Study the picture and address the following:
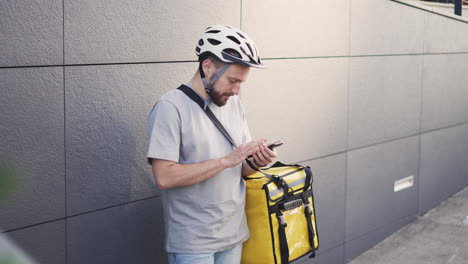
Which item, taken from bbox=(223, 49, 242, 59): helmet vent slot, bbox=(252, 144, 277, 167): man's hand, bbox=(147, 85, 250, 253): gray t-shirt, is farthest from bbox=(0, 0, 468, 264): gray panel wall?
bbox=(252, 144, 277, 167): man's hand

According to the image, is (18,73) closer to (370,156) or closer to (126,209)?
(126,209)

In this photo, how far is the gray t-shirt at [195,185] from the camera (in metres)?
2.64

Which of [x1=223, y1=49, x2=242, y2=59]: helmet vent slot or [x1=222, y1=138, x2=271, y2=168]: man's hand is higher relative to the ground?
[x1=223, y1=49, x2=242, y2=59]: helmet vent slot

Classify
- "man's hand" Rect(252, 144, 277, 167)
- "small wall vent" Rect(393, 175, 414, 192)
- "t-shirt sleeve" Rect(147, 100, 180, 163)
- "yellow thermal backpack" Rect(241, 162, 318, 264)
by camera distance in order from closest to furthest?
"t-shirt sleeve" Rect(147, 100, 180, 163)
"man's hand" Rect(252, 144, 277, 167)
"yellow thermal backpack" Rect(241, 162, 318, 264)
"small wall vent" Rect(393, 175, 414, 192)

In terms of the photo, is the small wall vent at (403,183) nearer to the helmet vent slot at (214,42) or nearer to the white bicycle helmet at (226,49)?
the white bicycle helmet at (226,49)

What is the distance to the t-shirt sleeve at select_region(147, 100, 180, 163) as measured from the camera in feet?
8.53

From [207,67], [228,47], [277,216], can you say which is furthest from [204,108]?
[277,216]

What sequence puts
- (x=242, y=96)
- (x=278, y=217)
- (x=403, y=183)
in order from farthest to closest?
(x=403, y=183)
(x=242, y=96)
(x=278, y=217)

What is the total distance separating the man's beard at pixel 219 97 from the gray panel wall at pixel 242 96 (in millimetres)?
709

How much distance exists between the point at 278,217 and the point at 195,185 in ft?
1.57

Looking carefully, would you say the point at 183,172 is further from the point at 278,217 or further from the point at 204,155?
the point at 278,217

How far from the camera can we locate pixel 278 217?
A: 2.99m

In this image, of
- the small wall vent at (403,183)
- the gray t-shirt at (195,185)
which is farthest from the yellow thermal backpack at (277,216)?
the small wall vent at (403,183)

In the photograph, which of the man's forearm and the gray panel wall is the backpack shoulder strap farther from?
the gray panel wall
